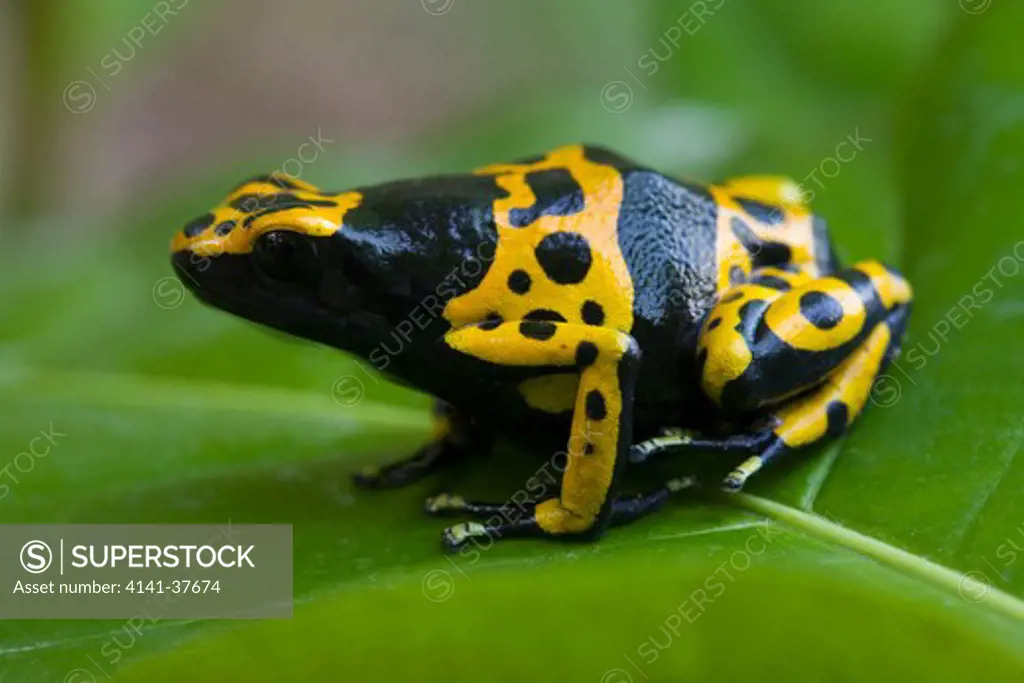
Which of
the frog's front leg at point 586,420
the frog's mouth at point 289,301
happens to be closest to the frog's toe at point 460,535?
the frog's front leg at point 586,420

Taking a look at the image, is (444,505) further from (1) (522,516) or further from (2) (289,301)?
(2) (289,301)

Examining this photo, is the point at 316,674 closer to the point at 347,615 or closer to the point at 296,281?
the point at 347,615

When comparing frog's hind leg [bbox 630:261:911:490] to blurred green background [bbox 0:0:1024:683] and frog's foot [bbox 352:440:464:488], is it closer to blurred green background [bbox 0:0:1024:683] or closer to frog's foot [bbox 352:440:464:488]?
blurred green background [bbox 0:0:1024:683]

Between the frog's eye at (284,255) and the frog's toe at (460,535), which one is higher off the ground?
the frog's eye at (284,255)

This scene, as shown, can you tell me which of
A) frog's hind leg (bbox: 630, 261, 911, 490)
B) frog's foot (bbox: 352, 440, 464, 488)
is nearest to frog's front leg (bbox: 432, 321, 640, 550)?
frog's hind leg (bbox: 630, 261, 911, 490)

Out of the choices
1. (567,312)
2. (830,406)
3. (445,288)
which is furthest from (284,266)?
(830,406)

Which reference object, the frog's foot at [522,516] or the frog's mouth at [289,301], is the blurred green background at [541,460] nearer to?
the frog's foot at [522,516]
